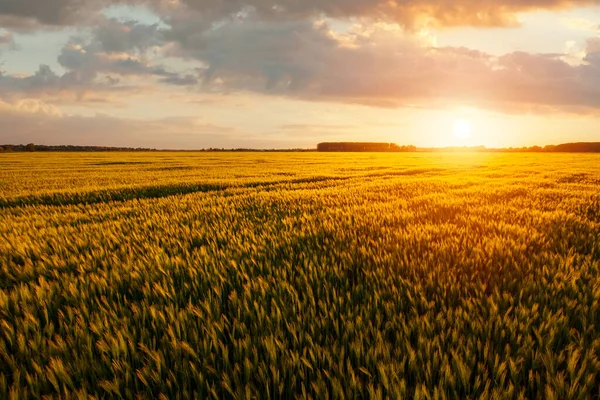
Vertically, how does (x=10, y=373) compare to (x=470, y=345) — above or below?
below

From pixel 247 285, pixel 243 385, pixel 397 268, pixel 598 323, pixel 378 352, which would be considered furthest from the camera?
pixel 397 268

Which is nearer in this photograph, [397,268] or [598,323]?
[598,323]

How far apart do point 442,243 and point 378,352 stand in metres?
2.42

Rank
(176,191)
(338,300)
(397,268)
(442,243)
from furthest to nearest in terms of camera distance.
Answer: (176,191) < (442,243) < (397,268) < (338,300)

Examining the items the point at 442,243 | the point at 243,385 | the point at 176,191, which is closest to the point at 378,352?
the point at 243,385

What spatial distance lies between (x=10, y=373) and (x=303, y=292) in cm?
166

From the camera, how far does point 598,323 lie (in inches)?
83.4

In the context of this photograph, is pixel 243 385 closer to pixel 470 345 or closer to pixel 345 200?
Result: pixel 470 345

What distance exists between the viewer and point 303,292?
7.96 ft

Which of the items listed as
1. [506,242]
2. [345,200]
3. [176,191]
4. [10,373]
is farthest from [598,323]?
[176,191]

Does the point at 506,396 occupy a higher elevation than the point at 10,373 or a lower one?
higher

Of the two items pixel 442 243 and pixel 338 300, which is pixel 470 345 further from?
pixel 442 243

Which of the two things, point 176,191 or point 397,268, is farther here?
point 176,191

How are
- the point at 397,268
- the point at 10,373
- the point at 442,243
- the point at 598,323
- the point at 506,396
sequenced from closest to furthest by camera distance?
the point at 506,396 → the point at 10,373 → the point at 598,323 → the point at 397,268 → the point at 442,243
